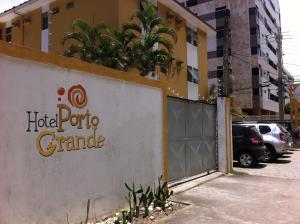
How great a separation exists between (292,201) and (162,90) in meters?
3.93

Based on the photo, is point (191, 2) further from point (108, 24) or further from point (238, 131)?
point (238, 131)

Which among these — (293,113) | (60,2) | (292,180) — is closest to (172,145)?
(292,180)

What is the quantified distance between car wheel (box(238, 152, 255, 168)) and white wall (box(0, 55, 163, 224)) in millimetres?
7610

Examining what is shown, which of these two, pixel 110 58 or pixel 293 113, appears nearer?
pixel 110 58

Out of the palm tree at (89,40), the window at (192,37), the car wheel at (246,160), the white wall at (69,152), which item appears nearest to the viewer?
the white wall at (69,152)

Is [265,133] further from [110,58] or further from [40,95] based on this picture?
[40,95]

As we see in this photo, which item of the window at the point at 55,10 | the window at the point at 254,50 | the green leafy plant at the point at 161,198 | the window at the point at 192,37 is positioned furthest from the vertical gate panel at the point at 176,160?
the window at the point at 254,50

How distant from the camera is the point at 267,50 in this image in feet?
175

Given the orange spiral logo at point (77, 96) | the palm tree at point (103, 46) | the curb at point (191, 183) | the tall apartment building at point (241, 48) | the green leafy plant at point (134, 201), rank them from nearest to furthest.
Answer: the orange spiral logo at point (77, 96) → the green leafy plant at point (134, 201) → the curb at point (191, 183) → the palm tree at point (103, 46) → the tall apartment building at point (241, 48)

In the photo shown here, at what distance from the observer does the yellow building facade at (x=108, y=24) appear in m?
20.7

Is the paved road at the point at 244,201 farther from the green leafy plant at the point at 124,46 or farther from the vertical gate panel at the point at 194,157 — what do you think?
the green leafy plant at the point at 124,46

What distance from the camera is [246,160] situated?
15.4 m

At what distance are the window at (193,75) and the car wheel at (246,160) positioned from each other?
12.6 metres

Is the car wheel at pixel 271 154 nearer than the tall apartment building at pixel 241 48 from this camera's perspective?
Yes
